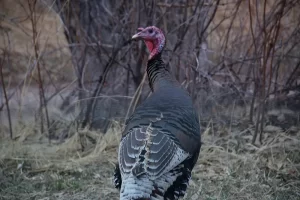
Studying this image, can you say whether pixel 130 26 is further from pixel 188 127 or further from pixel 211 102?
pixel 188 127

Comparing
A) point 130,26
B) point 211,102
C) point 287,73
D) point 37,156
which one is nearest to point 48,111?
point 37,156

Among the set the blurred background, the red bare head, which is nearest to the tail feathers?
the red bare head

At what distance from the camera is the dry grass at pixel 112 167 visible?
4.73 meters

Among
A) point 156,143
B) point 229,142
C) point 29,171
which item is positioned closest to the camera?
point 156,143

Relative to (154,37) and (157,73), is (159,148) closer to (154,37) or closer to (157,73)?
(157,73)

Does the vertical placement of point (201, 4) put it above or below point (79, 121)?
above

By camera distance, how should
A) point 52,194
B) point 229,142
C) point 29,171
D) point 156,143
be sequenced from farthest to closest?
point 229,142, point 29,171, point 52,194, point 156,143

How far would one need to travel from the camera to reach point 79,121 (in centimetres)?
585

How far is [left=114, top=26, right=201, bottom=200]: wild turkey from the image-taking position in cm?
337

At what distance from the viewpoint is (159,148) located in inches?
137

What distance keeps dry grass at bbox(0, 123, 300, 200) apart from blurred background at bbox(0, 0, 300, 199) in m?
0.03

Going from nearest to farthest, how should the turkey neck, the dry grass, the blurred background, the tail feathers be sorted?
1. the tail feathers
2. the turkey neck
3. the dry grass
4. the blurred background

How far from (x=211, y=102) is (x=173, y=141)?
7.79 feet

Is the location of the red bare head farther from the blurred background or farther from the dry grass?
the dry grass
